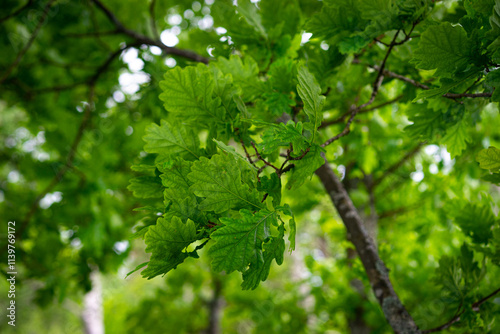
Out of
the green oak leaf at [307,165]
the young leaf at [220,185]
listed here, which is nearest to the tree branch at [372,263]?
the green oak leaf at [307,165]

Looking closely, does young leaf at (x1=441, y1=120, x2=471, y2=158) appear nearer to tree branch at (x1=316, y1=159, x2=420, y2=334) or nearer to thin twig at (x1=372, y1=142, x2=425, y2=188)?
tree branch at (x1=316, y1=159, x2=420, y2=334)

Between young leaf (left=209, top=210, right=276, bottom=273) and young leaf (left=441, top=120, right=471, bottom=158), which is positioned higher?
young leaf (left=441, top=120, right=471, bottom=158)

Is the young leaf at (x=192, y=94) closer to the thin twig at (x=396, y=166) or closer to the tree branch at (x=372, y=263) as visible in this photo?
the tree branch at (x=372, y=263)

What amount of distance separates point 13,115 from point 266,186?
34.9ft

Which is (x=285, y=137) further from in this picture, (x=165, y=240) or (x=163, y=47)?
(x=163, y=47)

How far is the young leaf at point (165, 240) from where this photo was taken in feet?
1.78

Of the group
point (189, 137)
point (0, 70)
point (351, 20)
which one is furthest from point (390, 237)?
point (0, 70)

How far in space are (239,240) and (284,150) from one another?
87 cm

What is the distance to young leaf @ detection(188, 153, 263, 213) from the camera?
0.58 meters

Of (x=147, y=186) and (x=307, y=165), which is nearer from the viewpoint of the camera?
(x=307, y=165)

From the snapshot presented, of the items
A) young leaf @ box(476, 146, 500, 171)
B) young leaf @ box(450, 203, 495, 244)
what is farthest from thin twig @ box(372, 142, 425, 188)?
young leaf @ box(476, 146, 500, 171)

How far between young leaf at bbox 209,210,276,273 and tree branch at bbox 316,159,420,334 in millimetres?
543

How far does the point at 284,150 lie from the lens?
4.51ft

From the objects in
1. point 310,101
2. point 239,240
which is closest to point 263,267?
point 239,240
